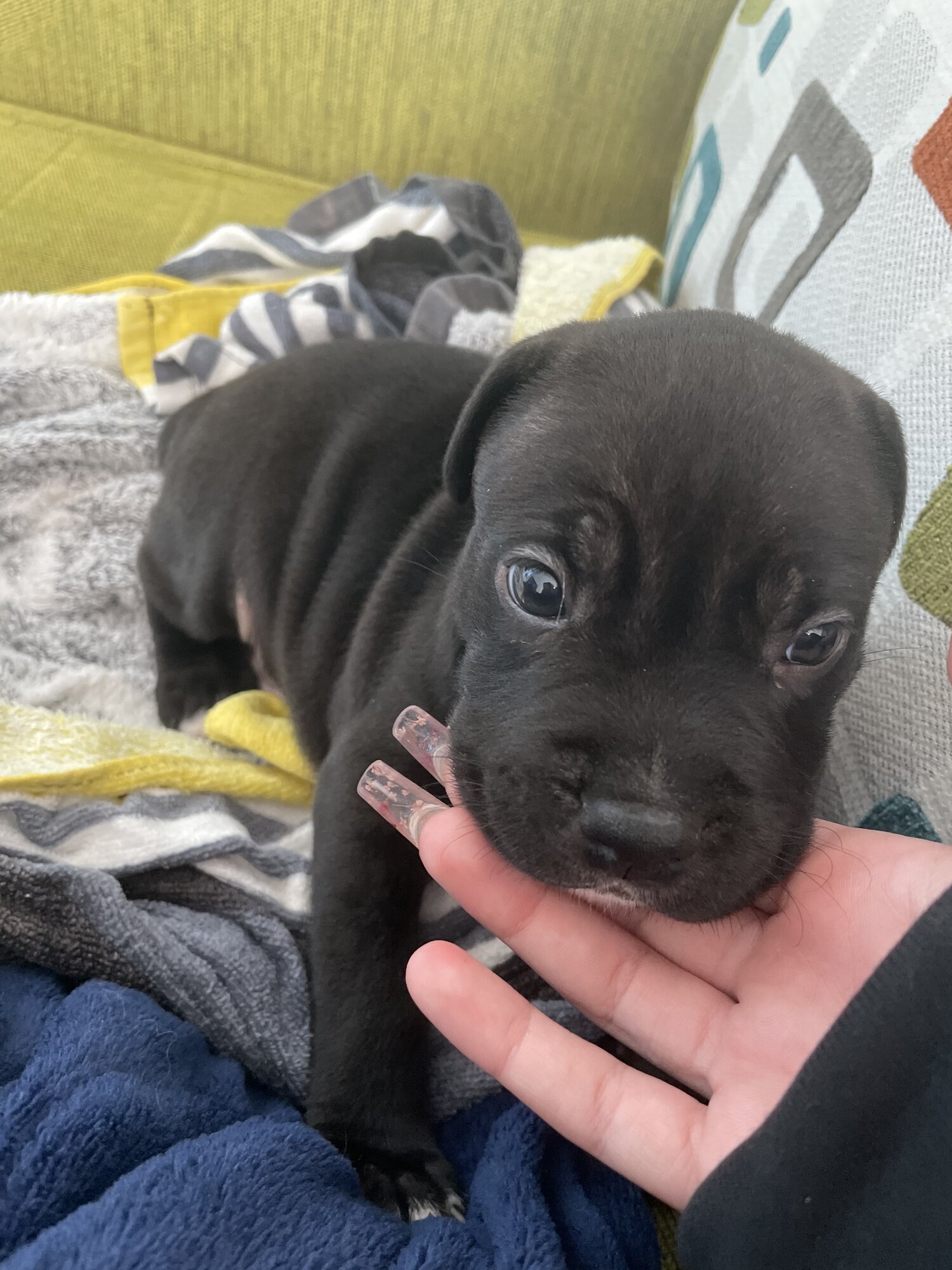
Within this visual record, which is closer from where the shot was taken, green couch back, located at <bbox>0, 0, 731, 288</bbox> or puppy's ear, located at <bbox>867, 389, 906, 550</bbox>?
puppy's ear, located at <bbox>867, 389, 906, 550</bbox>

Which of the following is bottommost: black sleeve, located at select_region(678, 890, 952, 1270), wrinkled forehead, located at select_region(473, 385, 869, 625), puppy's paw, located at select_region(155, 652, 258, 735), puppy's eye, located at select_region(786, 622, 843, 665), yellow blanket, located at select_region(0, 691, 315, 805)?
puppy's paw, located at select_region(155, 652, 258, 735)

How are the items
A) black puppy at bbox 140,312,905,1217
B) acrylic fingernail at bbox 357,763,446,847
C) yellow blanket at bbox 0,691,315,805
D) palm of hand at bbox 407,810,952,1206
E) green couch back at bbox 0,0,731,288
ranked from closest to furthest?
black puppy at bbox 140,312,905,1217 → palm of hand at bbox 407,810,952,1206 → acrylic fingernail at bbox 357,763,446,847 → yellow blanket at bbox 0,691,315,805 → green couch back at bbox 0,0,731,288

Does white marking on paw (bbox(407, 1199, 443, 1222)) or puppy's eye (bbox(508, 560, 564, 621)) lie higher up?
puppy's eye (bbox(508, 560, 564, 621))

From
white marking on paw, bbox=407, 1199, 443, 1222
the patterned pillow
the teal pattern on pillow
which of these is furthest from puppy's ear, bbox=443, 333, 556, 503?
white marking on paw, bbox=407, 1199, 443, 1222

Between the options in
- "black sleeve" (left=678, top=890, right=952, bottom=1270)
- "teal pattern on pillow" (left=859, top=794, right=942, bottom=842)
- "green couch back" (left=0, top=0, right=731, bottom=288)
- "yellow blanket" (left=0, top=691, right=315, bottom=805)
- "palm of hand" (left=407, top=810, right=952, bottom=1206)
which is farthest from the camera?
"green couch back" (left=0, top=0, right=731, bottom=288)

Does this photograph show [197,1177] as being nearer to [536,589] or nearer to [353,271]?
[536,589]

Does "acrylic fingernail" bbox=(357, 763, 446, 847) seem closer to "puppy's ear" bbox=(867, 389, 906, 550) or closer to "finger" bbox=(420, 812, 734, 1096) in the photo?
"finger" bbox=(420, 812, 734, 1096)

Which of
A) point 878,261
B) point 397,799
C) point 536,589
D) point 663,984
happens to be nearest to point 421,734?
point 397,799

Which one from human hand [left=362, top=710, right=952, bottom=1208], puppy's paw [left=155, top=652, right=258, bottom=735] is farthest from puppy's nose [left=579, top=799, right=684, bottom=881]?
puppy's paw [left=155, top=652, right=258, bottom=735]

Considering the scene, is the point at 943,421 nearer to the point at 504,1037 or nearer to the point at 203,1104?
the point at 504,1037

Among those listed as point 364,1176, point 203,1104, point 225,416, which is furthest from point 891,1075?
point 225,416
